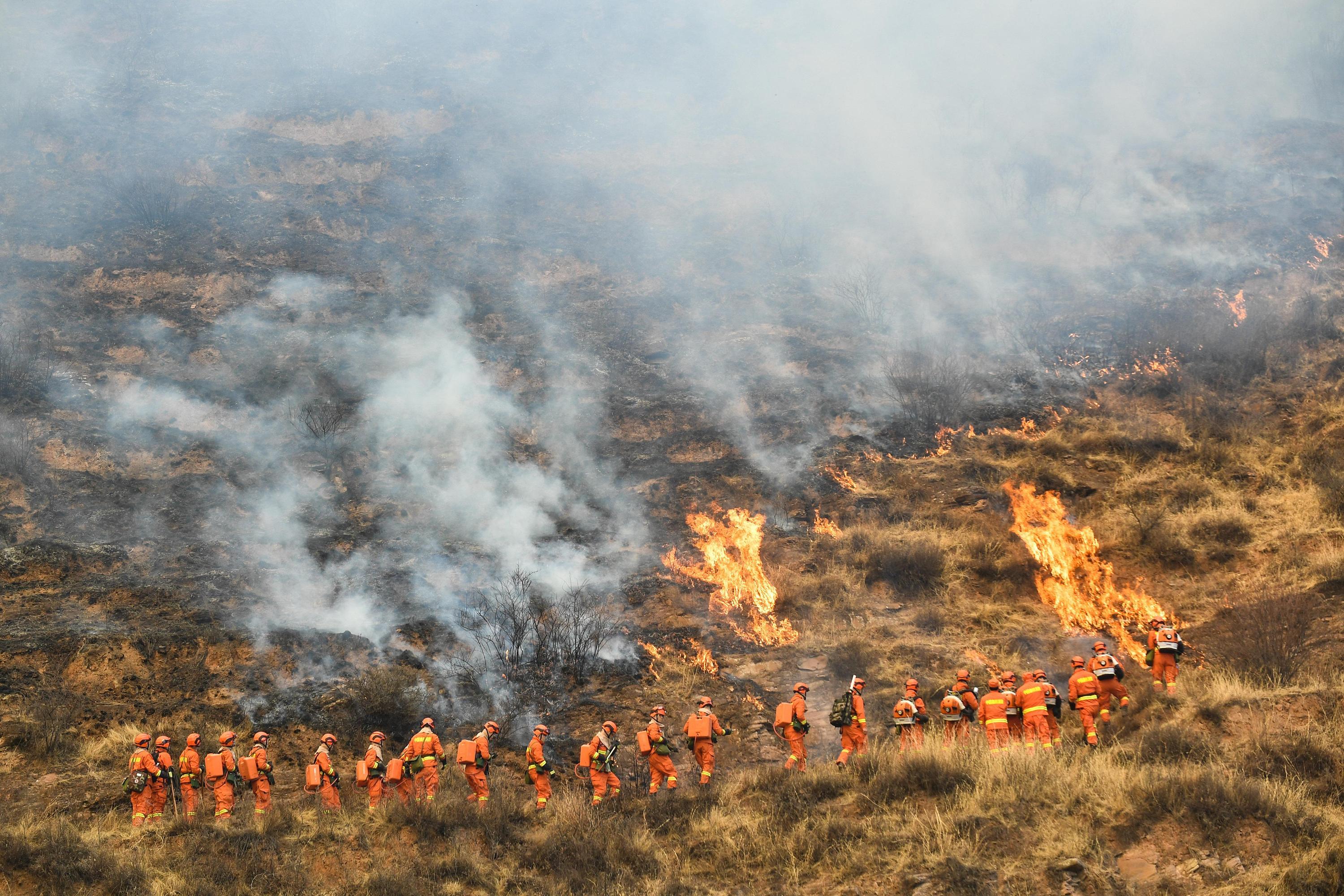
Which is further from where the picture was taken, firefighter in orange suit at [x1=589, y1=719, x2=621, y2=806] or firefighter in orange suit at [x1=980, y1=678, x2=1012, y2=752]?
firefighter in orange suit at [x1=589, y1=719, x2=621, y2=806]

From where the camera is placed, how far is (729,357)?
25172mm

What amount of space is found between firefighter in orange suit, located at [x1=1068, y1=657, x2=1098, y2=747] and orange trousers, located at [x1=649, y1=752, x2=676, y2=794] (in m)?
4.78

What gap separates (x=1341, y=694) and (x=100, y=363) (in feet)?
79.2

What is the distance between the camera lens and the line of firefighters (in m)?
10.7

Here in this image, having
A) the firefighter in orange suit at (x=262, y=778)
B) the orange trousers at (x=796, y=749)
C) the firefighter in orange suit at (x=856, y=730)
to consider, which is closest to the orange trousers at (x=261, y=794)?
the firefighter in orange suit at (x=262, y=778)

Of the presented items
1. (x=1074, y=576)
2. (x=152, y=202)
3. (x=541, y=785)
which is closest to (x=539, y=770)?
(x=541, y=785)

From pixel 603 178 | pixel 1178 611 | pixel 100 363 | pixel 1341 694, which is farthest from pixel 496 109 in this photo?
pixel 1341 694

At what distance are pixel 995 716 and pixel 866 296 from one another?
18.7 meters

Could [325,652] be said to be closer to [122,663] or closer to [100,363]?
[122,663]

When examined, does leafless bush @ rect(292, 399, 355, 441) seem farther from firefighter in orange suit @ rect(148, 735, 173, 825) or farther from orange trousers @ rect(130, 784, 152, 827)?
orange trousers @ rect(130, 784, 152, 827)

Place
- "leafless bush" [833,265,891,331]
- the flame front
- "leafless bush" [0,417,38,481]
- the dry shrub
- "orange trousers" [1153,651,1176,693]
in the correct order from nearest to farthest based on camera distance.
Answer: the dry shrub → "orange trousers" [1153,651,1176,693] → the flame front → "leafless bush" [0,417,38,481] → "leafless bush" [833,265,891,331]

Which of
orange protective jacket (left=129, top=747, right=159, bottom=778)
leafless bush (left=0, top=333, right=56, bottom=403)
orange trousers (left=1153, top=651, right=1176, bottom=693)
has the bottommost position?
orange trousers (left=1153, top=651, right=1176, bottom=693)

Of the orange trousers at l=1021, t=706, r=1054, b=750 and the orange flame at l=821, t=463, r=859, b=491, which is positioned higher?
the orange flame at l=821, t=463, r=859, b=491

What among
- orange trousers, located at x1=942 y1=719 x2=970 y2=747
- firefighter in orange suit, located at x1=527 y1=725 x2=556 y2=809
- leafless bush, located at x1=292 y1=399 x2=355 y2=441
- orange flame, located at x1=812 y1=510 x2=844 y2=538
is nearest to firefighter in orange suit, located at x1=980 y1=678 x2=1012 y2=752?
orange trousers, located at x1=942 y1=719 x2=970 y2=747
